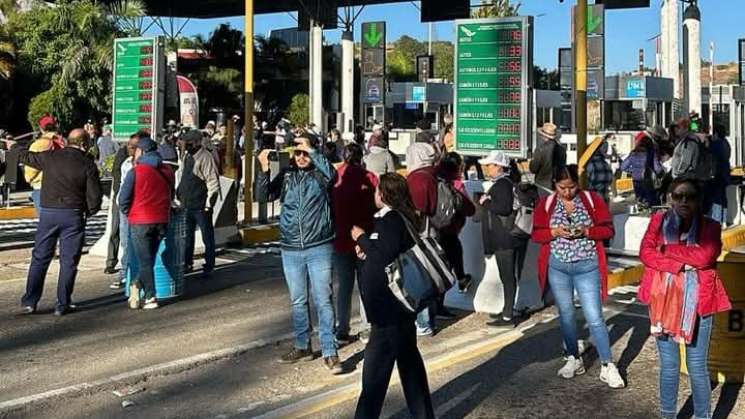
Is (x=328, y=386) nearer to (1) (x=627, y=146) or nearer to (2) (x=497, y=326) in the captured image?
(2) (x=497, y=326)

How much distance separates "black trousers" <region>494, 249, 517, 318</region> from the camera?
910 cm

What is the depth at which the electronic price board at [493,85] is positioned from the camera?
36.5ft

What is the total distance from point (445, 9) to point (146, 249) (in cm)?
3367

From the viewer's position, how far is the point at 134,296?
10195 millimetres

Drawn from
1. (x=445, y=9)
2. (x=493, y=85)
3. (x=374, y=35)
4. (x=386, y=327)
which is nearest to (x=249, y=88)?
(x=493, y=85)

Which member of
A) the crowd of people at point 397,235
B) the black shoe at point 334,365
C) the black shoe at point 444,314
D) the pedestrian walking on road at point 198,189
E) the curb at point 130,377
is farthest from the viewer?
the pedestrian walking on road at point 198,189

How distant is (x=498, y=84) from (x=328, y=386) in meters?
5.34

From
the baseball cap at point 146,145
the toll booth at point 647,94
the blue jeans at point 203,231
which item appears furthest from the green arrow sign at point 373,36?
the baseball cap at point 146,145

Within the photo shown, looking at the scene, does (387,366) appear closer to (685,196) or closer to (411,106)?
(685,196)

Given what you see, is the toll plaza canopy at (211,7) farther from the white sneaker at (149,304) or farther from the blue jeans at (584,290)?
the blue jeans at (584,290)

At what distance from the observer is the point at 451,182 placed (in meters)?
9.15

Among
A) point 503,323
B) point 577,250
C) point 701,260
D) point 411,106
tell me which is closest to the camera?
point 701,260

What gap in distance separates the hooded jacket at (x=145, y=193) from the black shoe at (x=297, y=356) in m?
2.77

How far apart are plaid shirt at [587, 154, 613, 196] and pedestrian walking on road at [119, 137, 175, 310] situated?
550cm
